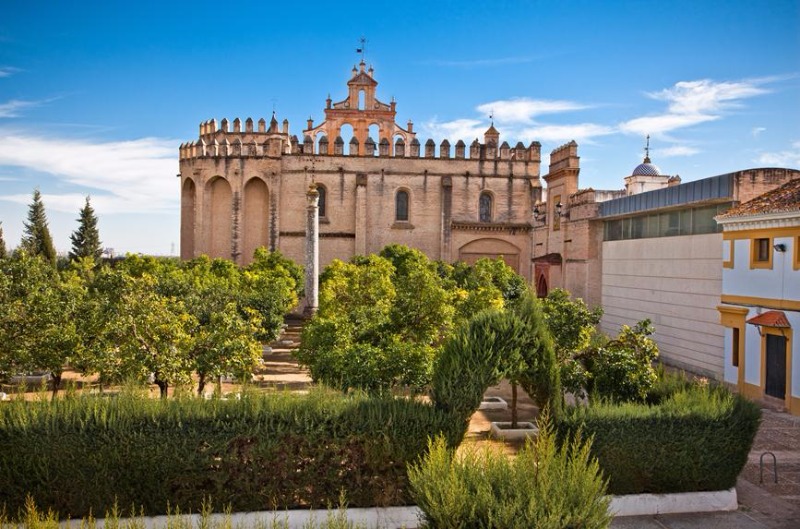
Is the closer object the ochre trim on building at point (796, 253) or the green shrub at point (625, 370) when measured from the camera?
the green shrub at point (625, 370)

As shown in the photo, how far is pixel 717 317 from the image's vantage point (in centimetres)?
1956

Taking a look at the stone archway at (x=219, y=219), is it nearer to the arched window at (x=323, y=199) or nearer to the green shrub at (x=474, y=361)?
the arched window at (x=323, y=199)

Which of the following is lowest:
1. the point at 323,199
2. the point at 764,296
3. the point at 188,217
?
the point at 764,296

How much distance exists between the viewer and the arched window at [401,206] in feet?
146

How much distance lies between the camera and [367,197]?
4391cm

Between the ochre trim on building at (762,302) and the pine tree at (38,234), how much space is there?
147 ft

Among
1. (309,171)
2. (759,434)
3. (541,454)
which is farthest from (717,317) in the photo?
(309,171)

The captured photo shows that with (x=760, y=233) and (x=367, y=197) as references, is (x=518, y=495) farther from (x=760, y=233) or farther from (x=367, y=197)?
(x=367, y=197)

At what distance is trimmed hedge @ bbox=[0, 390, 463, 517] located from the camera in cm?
939

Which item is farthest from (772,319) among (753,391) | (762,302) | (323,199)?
(323,199)

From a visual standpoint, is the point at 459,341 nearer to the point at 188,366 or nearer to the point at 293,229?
the point at 188,366

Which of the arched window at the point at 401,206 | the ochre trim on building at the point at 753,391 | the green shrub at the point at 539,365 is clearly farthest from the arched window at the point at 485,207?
the green shrub at the point at 539,365

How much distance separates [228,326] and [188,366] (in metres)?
1.22

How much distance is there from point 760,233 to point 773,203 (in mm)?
841
